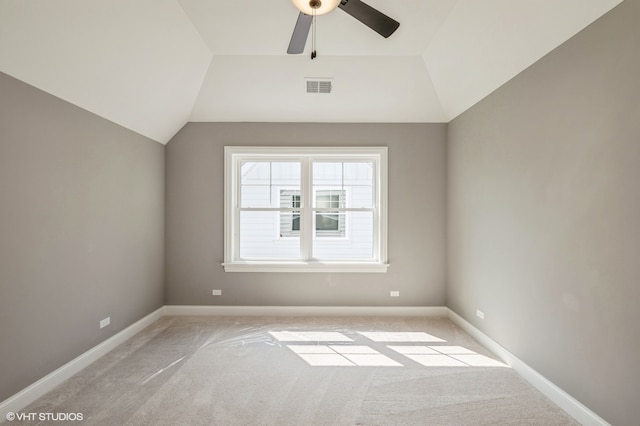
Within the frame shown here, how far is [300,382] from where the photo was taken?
8.08 ft

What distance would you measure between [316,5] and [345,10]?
0.76 ft

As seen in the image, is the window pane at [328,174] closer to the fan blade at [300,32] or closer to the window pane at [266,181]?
the window pane at [266,181]

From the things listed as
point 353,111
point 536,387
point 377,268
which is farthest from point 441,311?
point 353,111

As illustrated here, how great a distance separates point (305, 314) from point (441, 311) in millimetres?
1819

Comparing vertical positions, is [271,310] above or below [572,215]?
below

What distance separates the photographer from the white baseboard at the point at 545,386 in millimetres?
1935

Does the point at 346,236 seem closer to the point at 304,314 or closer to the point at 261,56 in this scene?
the point at 304,314

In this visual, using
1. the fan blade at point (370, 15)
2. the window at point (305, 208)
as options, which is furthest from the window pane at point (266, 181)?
the fan blade at point (370, 15)

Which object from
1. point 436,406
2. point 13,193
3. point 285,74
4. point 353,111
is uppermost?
point 285,74

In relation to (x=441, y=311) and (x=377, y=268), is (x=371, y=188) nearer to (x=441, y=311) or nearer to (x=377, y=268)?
(x=377, y=268)

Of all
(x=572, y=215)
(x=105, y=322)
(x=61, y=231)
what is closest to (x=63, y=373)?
(x=105, y=322)

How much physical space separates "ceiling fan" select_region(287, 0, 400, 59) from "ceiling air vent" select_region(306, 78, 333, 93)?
1.23 m

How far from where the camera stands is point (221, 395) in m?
2.28

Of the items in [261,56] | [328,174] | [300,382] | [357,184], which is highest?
[261,56]
